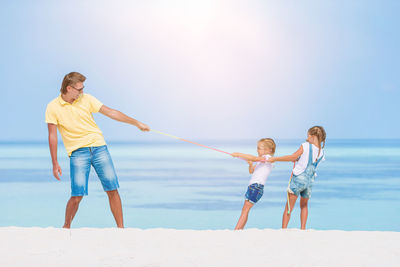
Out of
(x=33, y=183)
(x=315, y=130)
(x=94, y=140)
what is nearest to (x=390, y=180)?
(x=33, y=183)

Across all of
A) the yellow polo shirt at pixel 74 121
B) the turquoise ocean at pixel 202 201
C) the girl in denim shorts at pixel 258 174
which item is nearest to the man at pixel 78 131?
the yellow polo shirt at pixel 74 121

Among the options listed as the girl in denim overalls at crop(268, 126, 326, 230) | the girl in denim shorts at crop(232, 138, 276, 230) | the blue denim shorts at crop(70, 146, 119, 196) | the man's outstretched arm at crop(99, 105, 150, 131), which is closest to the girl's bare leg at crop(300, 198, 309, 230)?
the girl in denim overalls at crop(268, 126, 326, 230)

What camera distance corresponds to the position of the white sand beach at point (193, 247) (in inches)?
175

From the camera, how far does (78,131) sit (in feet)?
18.4

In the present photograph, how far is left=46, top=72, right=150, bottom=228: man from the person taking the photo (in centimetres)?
559

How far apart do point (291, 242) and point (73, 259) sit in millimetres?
1807

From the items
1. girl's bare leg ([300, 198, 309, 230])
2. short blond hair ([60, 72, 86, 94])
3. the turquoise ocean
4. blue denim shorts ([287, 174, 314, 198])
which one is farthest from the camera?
the turquoise ocean

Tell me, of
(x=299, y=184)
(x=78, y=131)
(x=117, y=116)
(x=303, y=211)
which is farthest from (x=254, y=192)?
(x=78, y=131)

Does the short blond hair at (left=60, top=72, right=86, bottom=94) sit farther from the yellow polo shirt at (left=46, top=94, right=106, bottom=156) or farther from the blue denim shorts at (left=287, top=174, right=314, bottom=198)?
the blue denim shorts at (left=287, top=174, right=314, bottom=198)

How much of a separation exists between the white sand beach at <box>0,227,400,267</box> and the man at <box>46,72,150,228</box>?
20.6 inches

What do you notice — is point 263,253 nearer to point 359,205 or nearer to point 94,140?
point 94,140

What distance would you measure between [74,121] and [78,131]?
10cm

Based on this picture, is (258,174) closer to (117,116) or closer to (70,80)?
(117,116)

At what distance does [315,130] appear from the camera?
5.93m
